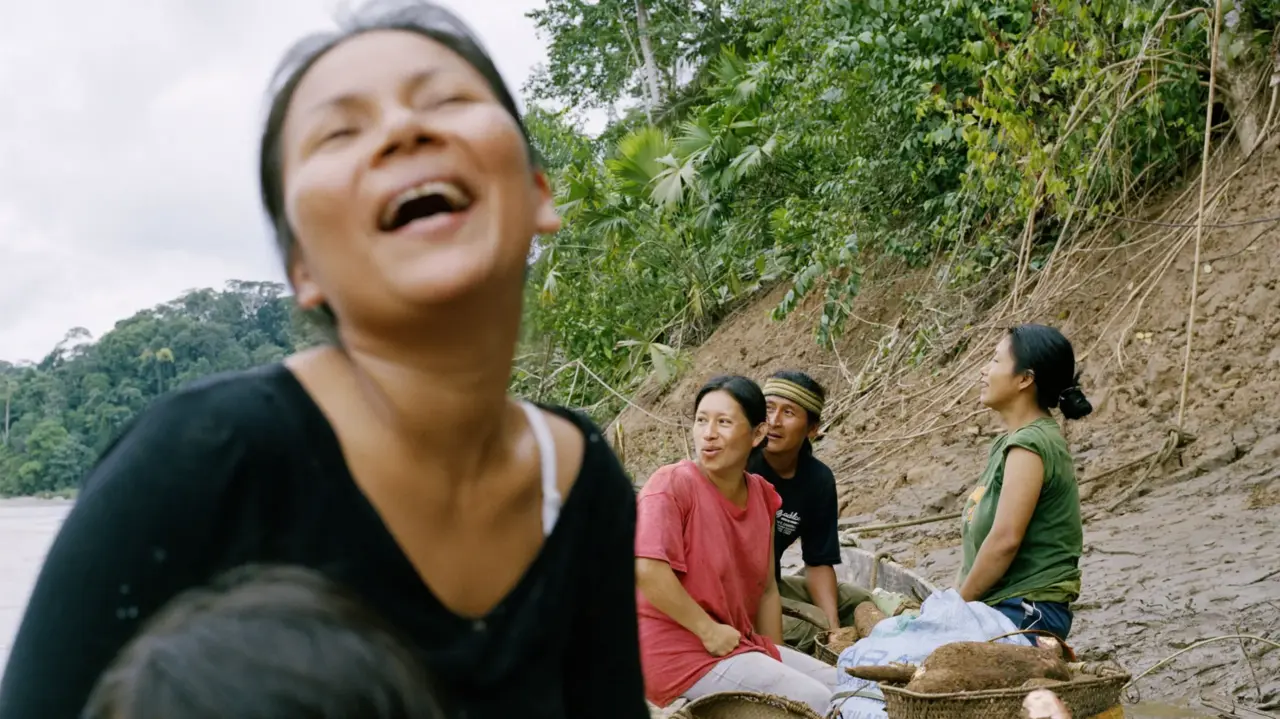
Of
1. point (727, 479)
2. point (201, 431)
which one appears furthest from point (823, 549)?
point (201, 431)

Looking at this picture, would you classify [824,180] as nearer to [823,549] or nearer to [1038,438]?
[823,549]

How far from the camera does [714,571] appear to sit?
3787 mm

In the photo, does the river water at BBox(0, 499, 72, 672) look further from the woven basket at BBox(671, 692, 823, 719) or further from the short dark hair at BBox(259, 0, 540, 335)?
the woven basket at BBox(671, 692, 823, 719)

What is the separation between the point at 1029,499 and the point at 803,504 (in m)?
1.08

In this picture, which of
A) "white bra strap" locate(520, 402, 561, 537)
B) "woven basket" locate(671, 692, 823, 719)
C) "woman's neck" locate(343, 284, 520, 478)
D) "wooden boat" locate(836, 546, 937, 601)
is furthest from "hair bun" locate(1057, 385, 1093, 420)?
"woman's neck" locate(343, 284, 520, 478)

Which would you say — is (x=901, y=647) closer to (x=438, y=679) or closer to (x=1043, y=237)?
(x=438, y=679)

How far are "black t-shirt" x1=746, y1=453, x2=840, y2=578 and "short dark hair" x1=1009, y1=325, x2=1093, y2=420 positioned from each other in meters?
0.97

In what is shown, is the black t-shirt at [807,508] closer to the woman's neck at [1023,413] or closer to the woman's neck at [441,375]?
the woman's neck at [1023,413]

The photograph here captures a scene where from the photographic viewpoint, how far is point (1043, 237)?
31.2 ft

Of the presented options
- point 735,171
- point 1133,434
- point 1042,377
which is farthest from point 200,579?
point 735,171

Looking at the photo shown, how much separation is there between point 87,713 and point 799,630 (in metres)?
4.07

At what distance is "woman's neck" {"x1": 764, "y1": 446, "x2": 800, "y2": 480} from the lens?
15.5 feet

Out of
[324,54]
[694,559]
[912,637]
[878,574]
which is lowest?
[878,574]

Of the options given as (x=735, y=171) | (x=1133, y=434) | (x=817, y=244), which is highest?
(x=735, y=171)
